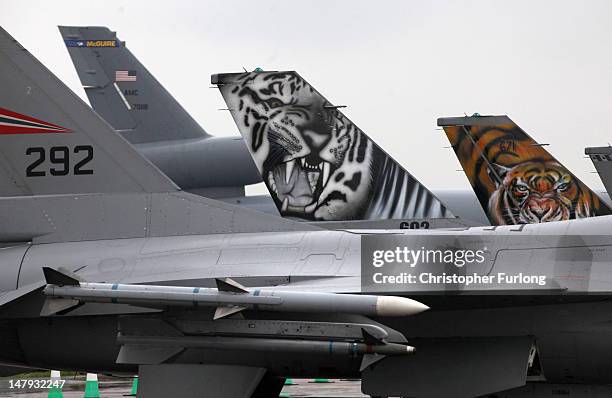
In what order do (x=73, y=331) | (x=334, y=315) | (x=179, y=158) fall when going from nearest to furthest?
1. (x=334, y=315)
2. (x=73, y=331)
3. (x=179, y=158)

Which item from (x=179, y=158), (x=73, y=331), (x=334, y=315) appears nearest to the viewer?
(x=334, y=315)

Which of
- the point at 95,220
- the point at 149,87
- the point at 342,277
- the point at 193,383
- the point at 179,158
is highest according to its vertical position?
the point at 149,87

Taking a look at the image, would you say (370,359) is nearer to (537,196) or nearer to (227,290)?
(227,290)

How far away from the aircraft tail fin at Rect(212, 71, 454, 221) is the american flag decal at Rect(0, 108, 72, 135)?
500 centimetres

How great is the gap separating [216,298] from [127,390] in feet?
36.7

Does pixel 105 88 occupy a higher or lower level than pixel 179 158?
higher

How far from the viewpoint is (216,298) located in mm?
9594

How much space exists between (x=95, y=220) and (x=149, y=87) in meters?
14.5

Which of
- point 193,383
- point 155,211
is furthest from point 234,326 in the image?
point 155,211

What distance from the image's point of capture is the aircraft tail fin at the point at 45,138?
1162 cm

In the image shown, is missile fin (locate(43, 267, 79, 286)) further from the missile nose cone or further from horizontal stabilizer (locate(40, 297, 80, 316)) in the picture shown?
the missile nose cone

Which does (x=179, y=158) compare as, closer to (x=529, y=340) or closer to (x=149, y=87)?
(x=149, y=87)

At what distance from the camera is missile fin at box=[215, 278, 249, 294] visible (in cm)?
959

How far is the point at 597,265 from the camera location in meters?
9.98
